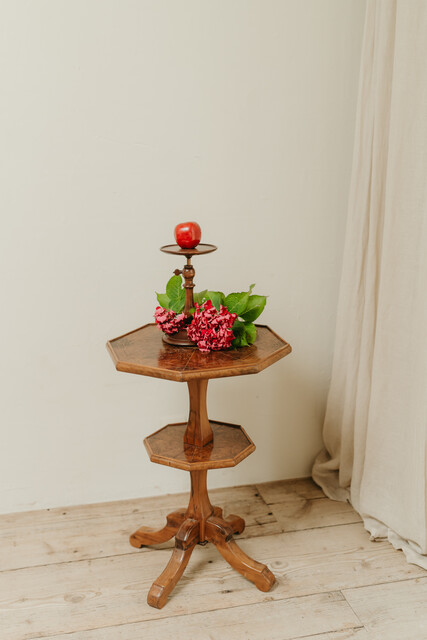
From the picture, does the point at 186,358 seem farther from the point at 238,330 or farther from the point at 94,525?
the point at 94,525

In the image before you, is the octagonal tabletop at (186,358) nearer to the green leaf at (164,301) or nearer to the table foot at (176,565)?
the green leaf at (164,301)

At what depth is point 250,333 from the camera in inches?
61.6

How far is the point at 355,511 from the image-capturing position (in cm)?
204

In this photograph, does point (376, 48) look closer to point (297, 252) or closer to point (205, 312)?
point (297, 252)

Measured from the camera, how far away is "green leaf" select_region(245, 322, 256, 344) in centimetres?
156

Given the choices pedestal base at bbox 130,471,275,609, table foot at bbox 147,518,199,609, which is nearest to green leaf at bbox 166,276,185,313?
pedestal base at bbox 130,471,275,609

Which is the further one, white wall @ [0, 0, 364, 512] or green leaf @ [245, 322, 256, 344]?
white wall @ [0, 0, 364, 512]

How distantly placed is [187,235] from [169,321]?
23 centimetres

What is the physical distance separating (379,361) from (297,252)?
1.59 ft

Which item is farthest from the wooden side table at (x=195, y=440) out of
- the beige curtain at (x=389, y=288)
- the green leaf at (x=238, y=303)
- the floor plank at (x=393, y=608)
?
the beige curtain at (x=389, y=288)

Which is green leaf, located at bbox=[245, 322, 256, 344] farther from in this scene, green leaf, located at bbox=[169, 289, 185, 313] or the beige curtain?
the beige curtain

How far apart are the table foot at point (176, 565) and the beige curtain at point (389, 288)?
0.61 metres

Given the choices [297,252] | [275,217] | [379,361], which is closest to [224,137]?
[275,217]

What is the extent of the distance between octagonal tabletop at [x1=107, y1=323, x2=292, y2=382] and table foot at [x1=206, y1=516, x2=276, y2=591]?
0.54m
